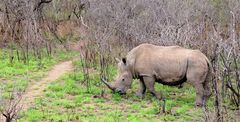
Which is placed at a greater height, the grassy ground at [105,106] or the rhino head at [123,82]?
the rhino head at [123,82]

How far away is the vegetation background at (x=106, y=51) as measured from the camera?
9570 millimetres

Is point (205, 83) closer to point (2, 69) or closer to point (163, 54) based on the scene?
point (163, 54)

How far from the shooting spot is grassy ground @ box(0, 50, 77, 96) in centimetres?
1260

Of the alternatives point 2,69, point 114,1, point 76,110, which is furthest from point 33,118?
point 114,1

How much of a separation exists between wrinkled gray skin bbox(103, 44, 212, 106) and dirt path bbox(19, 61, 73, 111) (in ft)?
6.19

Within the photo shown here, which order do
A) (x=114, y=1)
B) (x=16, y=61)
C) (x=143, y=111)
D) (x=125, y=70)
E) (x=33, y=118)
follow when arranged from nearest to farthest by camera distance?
1. (x=33, y=118)
2. (x=143, y=111)
3. (x=125, y=70)
4. (x=16, y=61)
5. (x=114, y=1)

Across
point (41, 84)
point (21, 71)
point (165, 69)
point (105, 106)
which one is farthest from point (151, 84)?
point (21, 71)

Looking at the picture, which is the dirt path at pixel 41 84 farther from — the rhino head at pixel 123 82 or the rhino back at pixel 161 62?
the rhino back at pixel 161 62

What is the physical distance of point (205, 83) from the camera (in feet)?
36.3

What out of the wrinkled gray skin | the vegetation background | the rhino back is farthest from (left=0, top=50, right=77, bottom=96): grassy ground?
the rhino back

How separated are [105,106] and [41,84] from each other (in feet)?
9.91

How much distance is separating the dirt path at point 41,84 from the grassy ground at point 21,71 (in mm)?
189

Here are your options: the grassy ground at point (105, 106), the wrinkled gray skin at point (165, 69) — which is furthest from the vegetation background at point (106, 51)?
the wrinkled gray skin at point (165, 69)

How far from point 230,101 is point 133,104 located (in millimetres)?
2227
